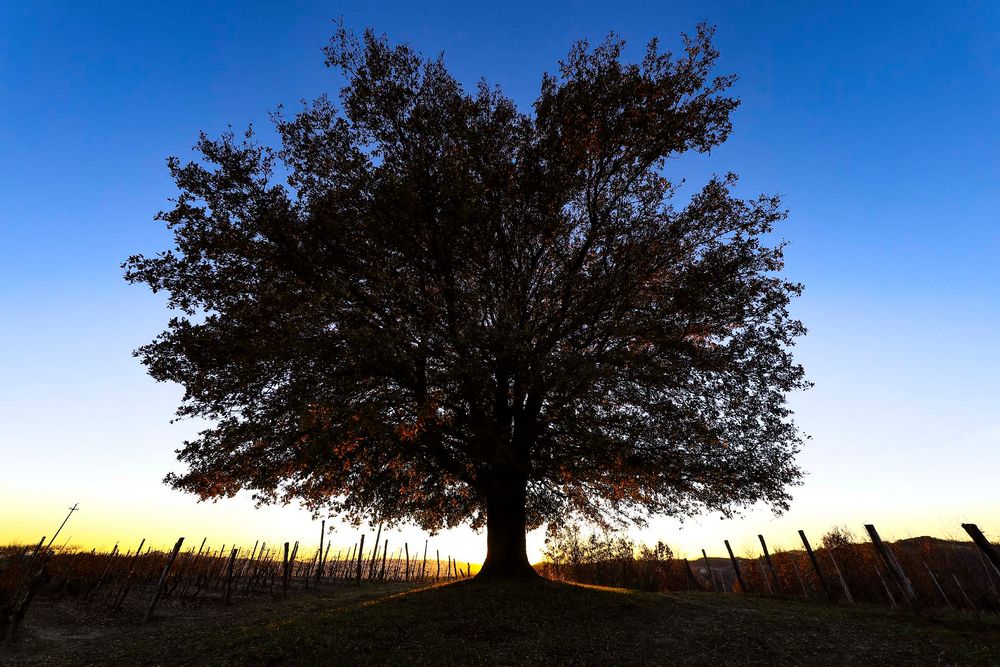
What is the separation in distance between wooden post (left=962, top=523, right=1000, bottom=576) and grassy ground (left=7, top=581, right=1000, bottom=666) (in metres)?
1.93

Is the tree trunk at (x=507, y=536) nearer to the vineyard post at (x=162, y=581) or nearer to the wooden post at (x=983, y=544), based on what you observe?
the wooden post at (x=983, y=544)

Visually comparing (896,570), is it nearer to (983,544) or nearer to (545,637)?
(983,544)

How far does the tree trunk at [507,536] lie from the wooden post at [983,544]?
1414 centimetres

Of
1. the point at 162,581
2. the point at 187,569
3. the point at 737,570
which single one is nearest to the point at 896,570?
the point at 737,570

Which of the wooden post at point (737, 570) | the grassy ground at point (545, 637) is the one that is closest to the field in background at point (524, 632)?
the grassy ground at point (545, 637)

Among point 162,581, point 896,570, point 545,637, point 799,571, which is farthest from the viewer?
point 799,571

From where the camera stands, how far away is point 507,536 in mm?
19250

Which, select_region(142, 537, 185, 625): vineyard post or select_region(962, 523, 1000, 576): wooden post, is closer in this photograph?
select_region(962, 523, 1000, 576): wooden post

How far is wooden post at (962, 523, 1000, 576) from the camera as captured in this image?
49.1 ft

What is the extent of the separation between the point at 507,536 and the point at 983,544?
15.1 metres

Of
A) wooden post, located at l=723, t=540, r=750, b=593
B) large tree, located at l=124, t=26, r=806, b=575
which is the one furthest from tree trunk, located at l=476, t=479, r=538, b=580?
wooden post, located at l=723, t=540, r=750, b=593

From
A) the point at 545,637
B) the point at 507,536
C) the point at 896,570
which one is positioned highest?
the point at 507,536

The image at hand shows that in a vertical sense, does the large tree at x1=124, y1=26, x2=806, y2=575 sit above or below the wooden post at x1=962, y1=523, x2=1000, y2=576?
above

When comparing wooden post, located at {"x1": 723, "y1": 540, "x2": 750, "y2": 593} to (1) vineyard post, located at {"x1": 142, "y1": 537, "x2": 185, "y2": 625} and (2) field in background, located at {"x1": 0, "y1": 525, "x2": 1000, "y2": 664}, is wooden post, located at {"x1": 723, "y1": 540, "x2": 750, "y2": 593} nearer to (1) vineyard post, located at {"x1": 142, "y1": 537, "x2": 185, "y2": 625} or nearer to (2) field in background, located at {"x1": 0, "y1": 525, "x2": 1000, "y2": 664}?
(2) field in background, located at {"x1": 0, "y1": 525, "x2": 1000, "y2": 664}
